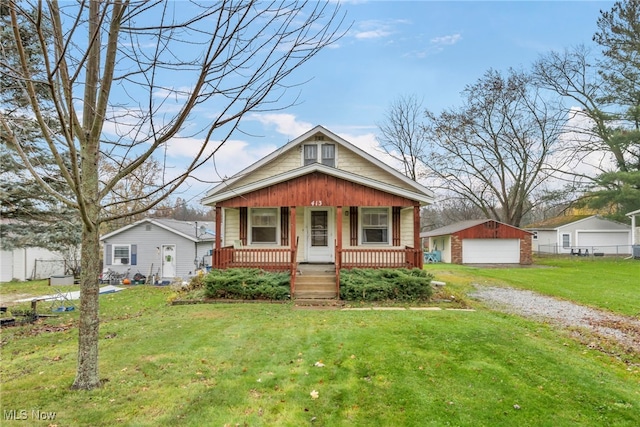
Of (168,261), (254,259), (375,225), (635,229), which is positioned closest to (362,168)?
(375,225)

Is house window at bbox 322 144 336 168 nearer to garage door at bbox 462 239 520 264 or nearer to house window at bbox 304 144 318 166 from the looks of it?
house window at bbox 304 144 318 166

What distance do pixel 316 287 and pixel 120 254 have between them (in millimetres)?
15986

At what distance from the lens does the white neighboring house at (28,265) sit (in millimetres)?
22812

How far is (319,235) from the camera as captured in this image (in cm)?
1382

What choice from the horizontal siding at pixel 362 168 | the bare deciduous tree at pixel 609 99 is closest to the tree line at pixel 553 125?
the bare deciduous tree at pixel 609 99

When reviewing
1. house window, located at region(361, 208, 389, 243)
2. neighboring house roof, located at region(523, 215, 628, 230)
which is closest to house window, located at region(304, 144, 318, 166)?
house window, located at region(361, 208, 389, 243)

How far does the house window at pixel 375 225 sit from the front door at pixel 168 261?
522 inches

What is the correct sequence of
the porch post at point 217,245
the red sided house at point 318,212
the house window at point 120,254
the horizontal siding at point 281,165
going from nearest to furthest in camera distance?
the red sided house at point 318,212, the porch post at point 217,245, the horizontal siding at point 281,165, the house window at point 120,254

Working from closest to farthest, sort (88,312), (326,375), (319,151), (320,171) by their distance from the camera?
1. (88,312)
2. (326,375)
3. (320,171)
4. (319,151)

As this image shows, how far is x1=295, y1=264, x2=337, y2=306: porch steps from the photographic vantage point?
10688mm

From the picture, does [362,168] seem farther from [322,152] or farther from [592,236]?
[592,236]

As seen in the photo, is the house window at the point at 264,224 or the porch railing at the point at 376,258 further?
the house window at the point at 264,224

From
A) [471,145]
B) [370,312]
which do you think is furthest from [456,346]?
[471,145]

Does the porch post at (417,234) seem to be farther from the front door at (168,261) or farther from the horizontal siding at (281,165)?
the front door at (168,261)
